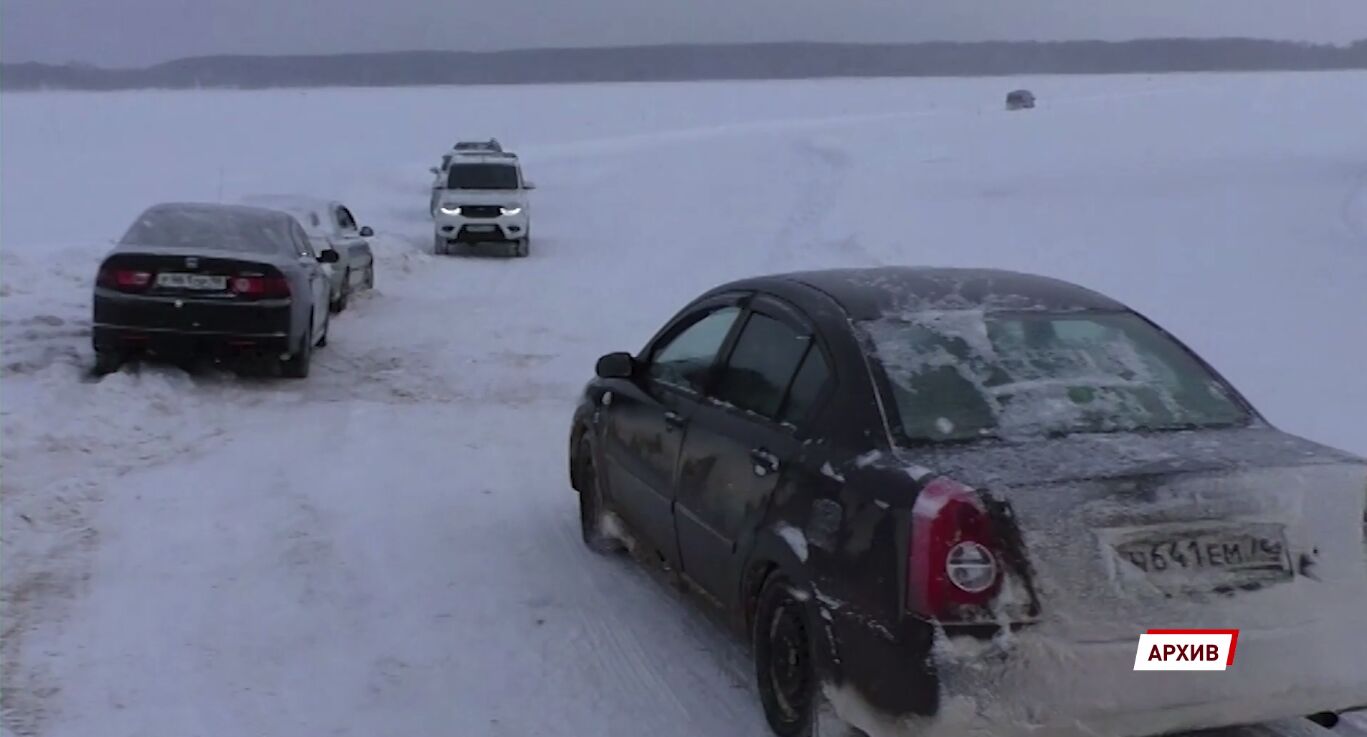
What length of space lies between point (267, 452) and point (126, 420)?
1.24 metres

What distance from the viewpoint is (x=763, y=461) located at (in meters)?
4.96

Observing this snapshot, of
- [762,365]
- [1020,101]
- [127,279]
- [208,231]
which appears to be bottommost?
[127,279]

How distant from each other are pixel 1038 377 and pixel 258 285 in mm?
7631

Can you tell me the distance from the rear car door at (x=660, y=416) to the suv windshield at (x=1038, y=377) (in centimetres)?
112

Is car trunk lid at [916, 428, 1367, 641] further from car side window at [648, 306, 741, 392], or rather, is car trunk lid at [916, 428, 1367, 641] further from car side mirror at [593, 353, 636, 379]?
car side mirror at [593, 353, 636, 379]

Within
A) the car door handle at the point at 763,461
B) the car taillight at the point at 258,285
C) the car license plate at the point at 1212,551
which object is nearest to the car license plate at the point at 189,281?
the car taillight at the point at 258,285

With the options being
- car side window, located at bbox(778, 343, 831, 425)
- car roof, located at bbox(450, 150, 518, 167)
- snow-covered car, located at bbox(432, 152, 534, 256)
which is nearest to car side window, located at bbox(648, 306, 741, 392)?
car side window, located at bbox(778, 343, 831, 425)

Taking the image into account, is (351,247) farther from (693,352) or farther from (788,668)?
(788,668)

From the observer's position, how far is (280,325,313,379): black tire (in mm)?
11750

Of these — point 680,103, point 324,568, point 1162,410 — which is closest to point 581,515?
point 324,568

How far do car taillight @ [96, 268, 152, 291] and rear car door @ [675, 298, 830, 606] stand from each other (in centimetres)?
648

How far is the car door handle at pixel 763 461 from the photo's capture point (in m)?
4.88

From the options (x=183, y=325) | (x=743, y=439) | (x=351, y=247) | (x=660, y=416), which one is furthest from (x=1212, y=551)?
(x=351, y=247)

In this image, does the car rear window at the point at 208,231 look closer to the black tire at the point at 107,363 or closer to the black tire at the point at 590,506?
the black tire at the point at 107,363
